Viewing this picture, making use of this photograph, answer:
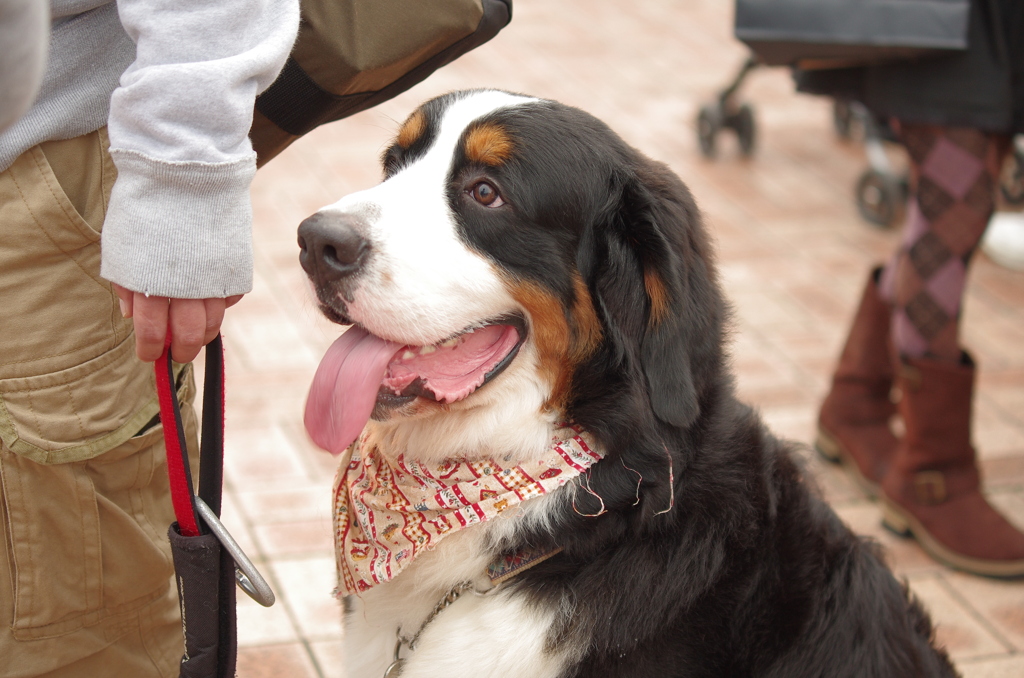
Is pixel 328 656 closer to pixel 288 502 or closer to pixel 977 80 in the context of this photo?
pixel 288 502

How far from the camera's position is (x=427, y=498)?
188 centimetres

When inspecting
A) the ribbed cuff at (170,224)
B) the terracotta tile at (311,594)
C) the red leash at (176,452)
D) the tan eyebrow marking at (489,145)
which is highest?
the ribbed cuff at (170,224)

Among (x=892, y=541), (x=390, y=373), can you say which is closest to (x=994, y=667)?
(x=892, y=541)

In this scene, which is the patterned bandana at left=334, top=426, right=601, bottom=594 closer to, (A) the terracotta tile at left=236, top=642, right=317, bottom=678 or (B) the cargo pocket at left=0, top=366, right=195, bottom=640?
(B) the cargo pocket at left=0, top=366, right=195, bottom=640

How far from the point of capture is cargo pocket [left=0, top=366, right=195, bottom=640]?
5.52 feet

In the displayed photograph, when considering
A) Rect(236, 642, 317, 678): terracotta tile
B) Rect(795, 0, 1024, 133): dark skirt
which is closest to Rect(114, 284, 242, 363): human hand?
Rect(236, 642, 317, 678): terracotta tile

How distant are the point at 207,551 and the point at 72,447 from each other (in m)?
0.27

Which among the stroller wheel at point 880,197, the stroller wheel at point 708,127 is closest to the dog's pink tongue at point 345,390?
the stroller wheel at point 880,197

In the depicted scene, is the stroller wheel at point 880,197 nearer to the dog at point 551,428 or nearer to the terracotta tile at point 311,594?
the terracotta tile at point 311,594

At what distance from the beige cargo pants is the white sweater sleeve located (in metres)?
0.16

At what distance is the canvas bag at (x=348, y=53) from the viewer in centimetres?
170

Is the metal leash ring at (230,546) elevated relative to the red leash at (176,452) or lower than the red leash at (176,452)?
lower

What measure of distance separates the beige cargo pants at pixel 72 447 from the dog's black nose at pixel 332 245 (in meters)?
0.33

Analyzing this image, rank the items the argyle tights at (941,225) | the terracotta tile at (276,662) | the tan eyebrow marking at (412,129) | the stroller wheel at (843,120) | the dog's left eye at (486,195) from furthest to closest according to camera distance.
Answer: the stroller wheel at (843,120) < the argyle tights at (941,225) < the terracotta tile at (276,662) < the tan eyebrow marking at (412,129) < the dog's left eye at (486,195)
